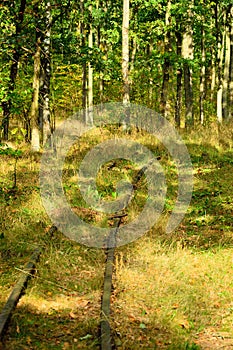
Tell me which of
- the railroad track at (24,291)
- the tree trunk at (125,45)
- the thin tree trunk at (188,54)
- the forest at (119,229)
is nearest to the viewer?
the railroad track at (24,291)

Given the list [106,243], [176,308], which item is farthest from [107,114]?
[176,308]

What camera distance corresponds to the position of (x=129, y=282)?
245 inches

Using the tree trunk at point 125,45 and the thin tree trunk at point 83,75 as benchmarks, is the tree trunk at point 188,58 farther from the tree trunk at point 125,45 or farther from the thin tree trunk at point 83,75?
the thin tree trunk at point 83,75

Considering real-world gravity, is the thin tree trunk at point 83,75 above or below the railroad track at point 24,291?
above

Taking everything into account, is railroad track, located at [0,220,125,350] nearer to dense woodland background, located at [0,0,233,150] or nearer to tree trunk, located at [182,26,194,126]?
dense woodland background, located at [0,0,233,150]

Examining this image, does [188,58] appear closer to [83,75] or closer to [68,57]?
[68,57]

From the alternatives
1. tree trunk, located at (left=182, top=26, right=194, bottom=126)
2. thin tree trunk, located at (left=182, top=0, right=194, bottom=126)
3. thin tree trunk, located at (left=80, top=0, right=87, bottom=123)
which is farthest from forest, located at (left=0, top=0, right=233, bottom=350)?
thin tree trunk, located at (left=80, top=0, right=87, bottom=123)

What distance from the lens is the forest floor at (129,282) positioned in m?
5.02

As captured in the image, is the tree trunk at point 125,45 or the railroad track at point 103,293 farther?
the tree trunk at point 125,45

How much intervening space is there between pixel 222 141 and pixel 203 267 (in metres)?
10.5

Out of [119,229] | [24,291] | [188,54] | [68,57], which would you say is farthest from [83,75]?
[24,291]

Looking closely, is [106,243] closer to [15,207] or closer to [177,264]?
[177,264]

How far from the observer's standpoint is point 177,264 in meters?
6.77

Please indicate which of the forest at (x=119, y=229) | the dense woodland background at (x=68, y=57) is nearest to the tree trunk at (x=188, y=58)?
the dense woodland background at (x=68, y=57)
